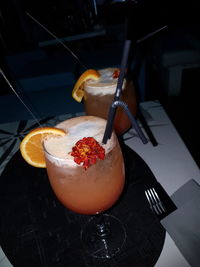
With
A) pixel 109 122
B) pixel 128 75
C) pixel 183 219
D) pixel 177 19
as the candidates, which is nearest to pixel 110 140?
pixel 109 122

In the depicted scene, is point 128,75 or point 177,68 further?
point 177,68

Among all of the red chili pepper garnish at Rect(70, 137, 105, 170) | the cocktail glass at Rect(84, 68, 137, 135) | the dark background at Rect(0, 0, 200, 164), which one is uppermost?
the red chili pepper garnish at Rect(70, 137, 105, 170)

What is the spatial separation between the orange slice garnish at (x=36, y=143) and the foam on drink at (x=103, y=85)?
0.29m

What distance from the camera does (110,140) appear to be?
24.7 inches

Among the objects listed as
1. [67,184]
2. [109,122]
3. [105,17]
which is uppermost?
[109,122]

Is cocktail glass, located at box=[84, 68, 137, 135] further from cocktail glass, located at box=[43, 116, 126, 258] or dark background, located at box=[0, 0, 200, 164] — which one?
dark background, located at box=[0, 0, 200, 164]

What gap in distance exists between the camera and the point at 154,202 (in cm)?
75

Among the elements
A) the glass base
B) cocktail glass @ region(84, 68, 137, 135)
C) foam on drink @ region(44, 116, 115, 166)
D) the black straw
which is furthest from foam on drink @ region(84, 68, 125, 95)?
the glass base

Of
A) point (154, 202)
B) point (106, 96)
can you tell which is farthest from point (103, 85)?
point (154, 202)

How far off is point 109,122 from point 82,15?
12.1 feet

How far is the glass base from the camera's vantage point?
675mm

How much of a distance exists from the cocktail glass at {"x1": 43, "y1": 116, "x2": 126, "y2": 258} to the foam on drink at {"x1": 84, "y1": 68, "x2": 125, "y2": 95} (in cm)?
20

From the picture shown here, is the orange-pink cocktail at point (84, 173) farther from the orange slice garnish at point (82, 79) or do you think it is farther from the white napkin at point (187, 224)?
the orange slice garnish at point (82, 79)

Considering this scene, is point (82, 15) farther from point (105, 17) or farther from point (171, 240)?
point (171, 240)
